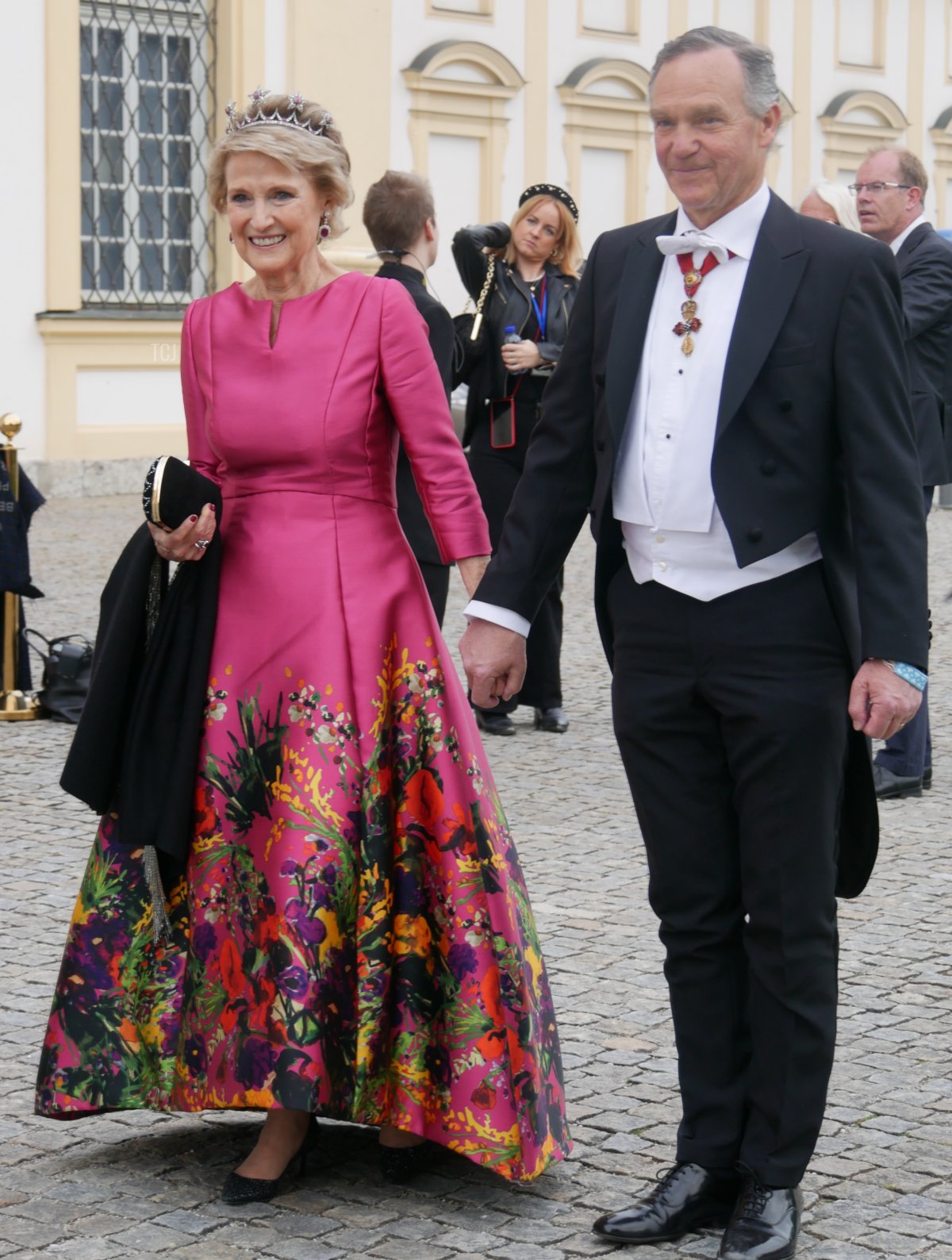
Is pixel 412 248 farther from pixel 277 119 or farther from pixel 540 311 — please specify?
pixel 277 119

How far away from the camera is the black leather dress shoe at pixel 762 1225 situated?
326 centimetres

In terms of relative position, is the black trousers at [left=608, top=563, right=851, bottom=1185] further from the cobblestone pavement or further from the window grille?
the window grille

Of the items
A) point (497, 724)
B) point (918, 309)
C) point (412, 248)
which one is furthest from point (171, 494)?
point (497, 724)

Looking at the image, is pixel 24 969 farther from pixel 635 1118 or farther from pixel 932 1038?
pixel 932 1038

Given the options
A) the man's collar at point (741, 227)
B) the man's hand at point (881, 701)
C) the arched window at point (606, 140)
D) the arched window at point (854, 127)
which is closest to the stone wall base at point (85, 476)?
the arched window at point (606, 140)

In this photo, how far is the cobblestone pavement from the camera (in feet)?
11.1

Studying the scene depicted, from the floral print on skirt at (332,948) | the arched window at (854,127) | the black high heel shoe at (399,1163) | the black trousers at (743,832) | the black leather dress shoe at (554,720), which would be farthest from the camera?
the arched window at (854,127)

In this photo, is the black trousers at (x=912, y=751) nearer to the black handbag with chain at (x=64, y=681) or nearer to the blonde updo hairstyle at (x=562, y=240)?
the blonde updo hairstyle at (x=562, y=240)

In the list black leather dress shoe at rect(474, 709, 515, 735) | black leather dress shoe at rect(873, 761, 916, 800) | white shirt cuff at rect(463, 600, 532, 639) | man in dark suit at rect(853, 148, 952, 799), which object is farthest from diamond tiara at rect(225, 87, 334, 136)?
black leather dress shoe at rect(474, 709, 515, 735)

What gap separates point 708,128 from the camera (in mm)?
3154

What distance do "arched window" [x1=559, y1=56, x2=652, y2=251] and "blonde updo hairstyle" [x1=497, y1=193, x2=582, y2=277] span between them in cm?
1386

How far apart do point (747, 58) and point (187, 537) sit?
117 cm

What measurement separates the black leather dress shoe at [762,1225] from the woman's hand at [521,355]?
4831 millimetres

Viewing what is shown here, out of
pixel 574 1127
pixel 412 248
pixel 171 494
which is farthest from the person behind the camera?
pixel 412 248
